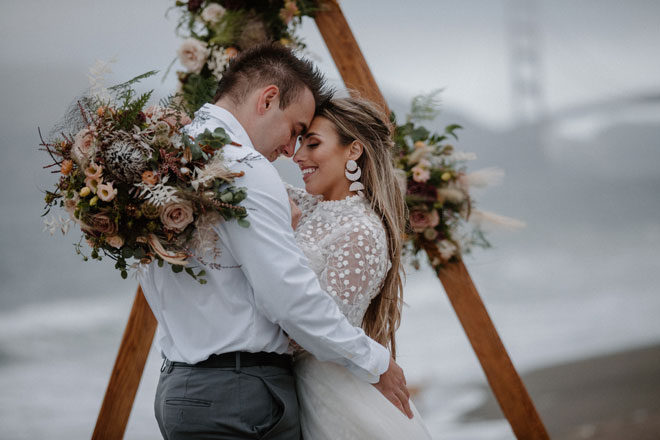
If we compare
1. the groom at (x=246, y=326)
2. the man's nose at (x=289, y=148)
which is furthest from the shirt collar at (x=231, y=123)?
the man's nose at (x=289, y=148)

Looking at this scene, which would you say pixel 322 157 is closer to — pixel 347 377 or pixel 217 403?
pixel 347 377

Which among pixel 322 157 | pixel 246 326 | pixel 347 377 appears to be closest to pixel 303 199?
pixel 322 157

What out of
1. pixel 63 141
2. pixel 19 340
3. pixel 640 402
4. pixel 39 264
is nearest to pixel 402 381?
pixel 63 141

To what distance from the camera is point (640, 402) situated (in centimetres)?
605

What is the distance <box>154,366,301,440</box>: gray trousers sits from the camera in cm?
177

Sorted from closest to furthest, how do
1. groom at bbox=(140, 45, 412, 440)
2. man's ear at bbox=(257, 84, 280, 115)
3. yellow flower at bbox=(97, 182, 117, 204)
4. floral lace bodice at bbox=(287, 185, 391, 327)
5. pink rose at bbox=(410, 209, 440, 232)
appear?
yellow flower at bbox=(97, 182, 117, 204) → groom at bbox=(140, 45, 412, 440) → man's ear at bbox=(257, 84, 280, 115) → floral lace bodice at bbox=(287, 185, 391, 327) → pink rose at bbox=(410, 209, 440, 232)

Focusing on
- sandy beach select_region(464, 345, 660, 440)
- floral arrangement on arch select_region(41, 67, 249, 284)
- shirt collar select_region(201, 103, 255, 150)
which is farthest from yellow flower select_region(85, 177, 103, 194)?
sandy beach select_region(464, 345, 660, 440)

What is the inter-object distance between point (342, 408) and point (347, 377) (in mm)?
104

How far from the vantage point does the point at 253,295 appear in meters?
1.80

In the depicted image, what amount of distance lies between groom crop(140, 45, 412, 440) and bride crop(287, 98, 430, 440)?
0.17m

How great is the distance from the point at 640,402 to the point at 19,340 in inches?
273

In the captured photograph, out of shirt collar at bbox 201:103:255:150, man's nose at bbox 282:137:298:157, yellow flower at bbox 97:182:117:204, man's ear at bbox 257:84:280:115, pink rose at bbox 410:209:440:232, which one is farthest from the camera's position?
pink rose at bbox 410:209:440:232

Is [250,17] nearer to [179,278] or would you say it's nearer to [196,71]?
[196,71]

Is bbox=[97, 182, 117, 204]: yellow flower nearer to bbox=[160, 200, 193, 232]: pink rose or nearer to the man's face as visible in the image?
bbox=[160, 200, 193, 232]: pink rose
